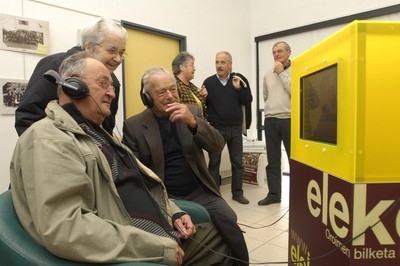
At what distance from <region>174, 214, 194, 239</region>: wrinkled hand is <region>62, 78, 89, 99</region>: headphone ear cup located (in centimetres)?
61

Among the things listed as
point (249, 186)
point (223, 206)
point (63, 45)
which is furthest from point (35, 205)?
point (249, 186)

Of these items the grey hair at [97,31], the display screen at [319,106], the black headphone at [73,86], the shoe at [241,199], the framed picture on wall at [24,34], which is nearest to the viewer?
the display screen at [319,106]

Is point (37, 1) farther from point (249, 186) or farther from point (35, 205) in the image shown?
point (249, 186)

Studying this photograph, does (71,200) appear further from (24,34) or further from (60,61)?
(24,34)

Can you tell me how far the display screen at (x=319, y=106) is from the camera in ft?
3.01

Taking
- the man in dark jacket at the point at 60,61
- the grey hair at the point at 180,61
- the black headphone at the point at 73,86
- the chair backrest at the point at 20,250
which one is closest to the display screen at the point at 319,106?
the chair backrest at the point at 20,250

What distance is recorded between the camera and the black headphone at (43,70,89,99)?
1023mm

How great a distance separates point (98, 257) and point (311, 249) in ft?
2.29

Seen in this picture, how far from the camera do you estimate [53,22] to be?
2570 millimetres

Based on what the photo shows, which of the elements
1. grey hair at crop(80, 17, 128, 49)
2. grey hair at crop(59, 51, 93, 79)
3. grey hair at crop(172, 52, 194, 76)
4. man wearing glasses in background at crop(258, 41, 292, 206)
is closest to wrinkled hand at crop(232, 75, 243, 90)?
man wearing glasses in background at crop(258, 41, 292, 206)

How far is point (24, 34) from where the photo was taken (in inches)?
93.7

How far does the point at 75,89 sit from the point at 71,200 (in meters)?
0.39

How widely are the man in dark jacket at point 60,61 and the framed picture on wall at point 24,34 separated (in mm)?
1164

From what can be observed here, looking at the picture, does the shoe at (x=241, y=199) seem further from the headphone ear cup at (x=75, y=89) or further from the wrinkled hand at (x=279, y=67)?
the headphone ear cup at (x=75, y=89)
